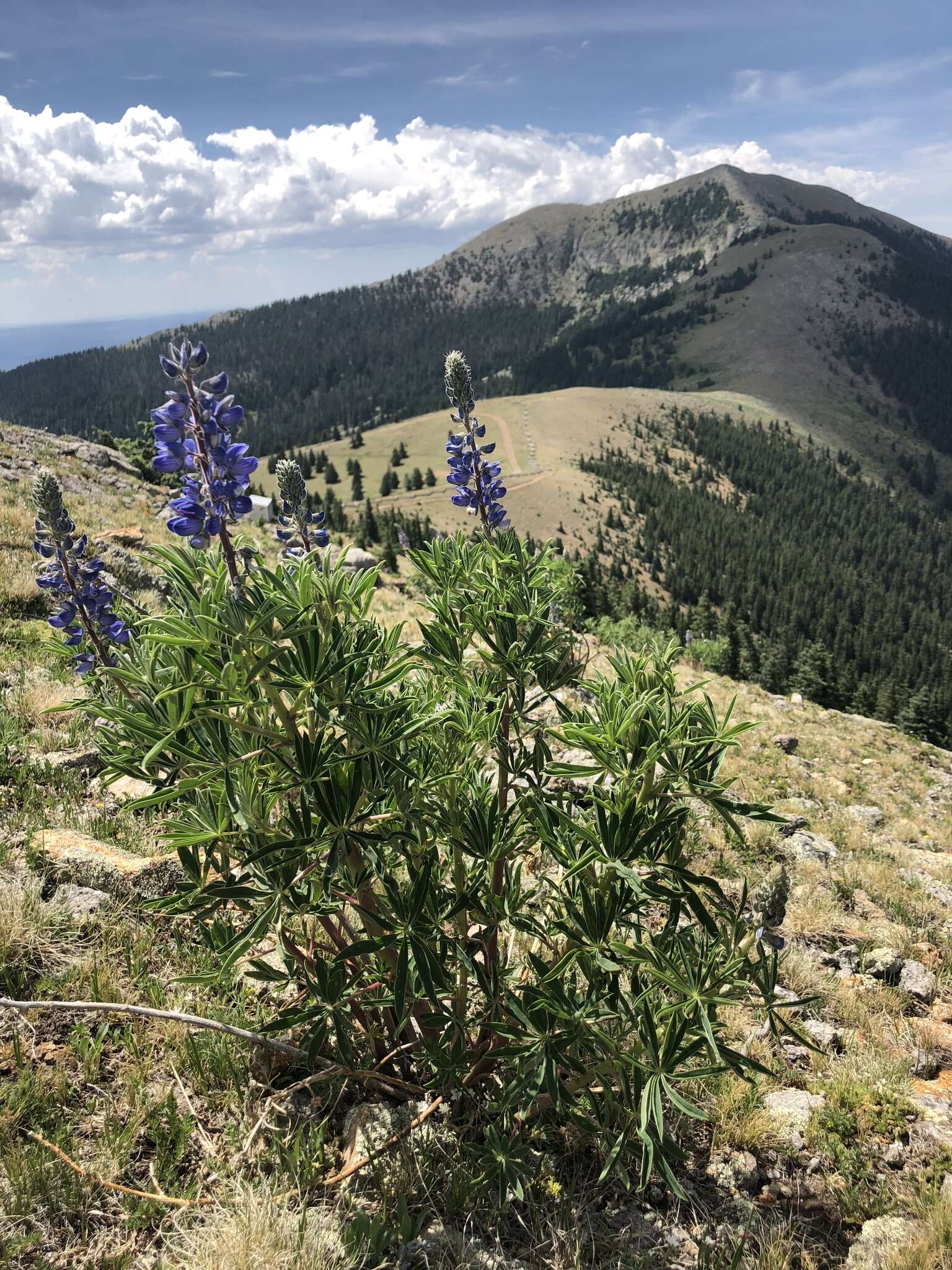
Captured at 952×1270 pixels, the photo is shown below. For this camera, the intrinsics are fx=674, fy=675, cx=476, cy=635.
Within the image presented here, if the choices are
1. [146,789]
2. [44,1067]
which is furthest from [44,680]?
[44,1067]

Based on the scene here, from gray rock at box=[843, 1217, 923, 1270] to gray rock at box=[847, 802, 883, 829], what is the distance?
9.36 m

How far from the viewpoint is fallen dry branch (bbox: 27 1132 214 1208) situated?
2938 mm

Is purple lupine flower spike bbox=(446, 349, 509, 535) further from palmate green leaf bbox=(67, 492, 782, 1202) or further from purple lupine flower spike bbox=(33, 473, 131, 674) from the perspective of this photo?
purple lupine flower spike bbox=(33, 473, 131, 674)

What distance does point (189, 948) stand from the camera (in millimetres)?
4320

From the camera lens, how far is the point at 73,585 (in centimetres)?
603

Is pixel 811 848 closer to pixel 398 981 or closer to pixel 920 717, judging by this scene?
Answer: pixel 398 981

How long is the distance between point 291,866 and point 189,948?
2.21 m

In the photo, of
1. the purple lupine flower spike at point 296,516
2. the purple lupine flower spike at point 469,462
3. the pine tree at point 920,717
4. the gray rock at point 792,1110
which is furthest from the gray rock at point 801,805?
the pine tree at point 920,717

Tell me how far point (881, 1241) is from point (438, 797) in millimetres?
→ 3204

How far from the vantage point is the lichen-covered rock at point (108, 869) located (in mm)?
4730

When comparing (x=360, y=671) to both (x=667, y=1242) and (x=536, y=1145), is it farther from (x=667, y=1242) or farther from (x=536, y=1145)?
(x=667, y=1242)

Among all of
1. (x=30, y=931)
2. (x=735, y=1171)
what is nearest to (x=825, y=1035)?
(x=735, y=1171)

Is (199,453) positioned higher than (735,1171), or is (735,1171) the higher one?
(199,453)

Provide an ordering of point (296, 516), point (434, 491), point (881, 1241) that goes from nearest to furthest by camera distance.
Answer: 1. point (881, 1241)
2. point (296, 516)
3. point (434, 491)
